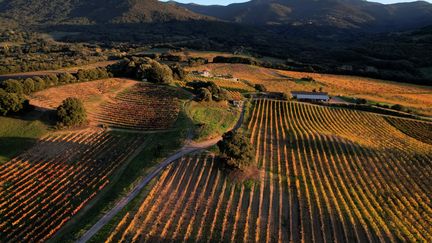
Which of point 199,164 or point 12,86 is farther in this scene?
point 12,86

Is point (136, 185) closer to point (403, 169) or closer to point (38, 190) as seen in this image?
point (38, 190)

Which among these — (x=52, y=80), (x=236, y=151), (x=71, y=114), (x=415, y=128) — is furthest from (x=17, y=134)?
(x=415, y=128)

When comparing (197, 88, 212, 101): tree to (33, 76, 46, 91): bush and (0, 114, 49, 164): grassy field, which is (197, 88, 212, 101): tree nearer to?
(0, 114, 49, 164): grassy field

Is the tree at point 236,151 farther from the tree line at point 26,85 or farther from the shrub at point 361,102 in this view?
the shrub at point 361,102

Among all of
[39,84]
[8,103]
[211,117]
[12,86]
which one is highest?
[12,86]

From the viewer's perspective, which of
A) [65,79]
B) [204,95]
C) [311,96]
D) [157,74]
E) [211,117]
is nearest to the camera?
[211,117]

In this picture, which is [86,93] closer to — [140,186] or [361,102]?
[140,186]

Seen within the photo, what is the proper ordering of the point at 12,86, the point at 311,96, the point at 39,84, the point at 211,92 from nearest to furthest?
the point at 12,86
the point at 39,84
the point at 211,92
the point at 311,96
